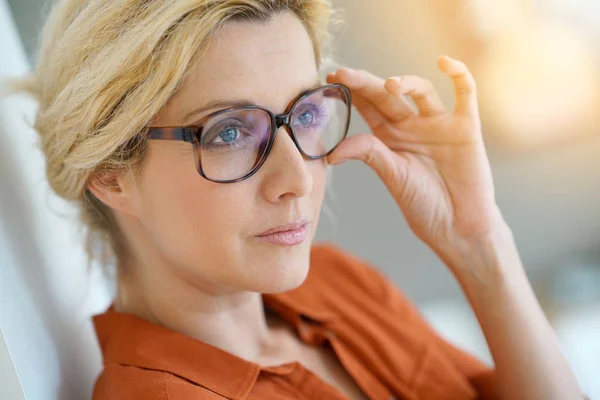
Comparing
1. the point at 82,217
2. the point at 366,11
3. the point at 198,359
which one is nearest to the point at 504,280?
the point at 198,359

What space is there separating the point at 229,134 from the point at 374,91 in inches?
16.1

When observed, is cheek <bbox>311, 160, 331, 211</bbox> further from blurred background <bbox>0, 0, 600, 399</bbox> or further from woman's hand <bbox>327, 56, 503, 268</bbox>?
blurred background <bbox>0, 0, 600, 399</bbox>

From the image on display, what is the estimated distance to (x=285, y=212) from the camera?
1152 mm

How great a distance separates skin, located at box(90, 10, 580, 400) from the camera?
1115 mm

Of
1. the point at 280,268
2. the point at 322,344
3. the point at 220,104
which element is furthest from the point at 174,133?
the point at 322,344

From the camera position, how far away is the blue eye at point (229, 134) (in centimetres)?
111

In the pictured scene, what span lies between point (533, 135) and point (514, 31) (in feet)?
1.29

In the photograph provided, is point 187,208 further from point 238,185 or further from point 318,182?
point 318,182

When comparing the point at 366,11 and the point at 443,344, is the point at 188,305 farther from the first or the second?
the point at 366,11

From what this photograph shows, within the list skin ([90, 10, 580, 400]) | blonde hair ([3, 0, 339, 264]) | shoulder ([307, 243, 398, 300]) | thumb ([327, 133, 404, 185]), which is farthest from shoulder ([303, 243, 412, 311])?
blonde hair ([3, 0, 339, 264])

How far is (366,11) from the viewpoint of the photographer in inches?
83.7

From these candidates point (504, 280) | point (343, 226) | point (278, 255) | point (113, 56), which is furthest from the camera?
point (343, 226)

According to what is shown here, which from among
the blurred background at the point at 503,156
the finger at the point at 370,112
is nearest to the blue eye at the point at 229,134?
the finger at the point at 370,112

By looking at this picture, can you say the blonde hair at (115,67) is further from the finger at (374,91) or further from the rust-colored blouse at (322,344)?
the rust-colored blouse at (322,344)
